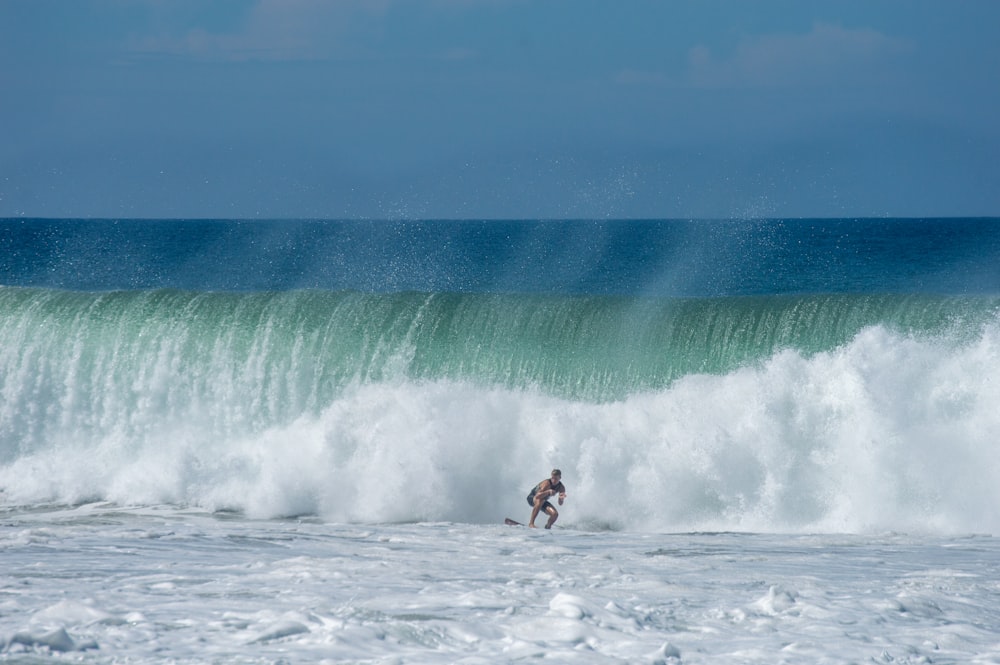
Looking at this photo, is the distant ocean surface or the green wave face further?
the green wave face

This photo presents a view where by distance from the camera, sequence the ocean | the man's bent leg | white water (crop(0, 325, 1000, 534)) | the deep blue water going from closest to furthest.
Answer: the ocean → the man's bent leg → white water (crop(0, 325, 1000, 534)) → the deep blue water

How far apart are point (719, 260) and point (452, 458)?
87.4 feet

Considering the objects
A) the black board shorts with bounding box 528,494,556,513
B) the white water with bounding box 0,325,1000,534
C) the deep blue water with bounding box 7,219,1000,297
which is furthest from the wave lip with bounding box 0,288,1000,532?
the deep blue water with bounding box 7,219,1000,297

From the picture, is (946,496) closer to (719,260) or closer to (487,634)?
(487,634)

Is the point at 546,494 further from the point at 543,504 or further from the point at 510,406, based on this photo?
the point at 510,406

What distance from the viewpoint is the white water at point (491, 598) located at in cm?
808

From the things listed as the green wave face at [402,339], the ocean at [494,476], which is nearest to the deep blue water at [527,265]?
the green wave face at [402,339]

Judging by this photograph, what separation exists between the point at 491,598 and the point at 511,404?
7.67m

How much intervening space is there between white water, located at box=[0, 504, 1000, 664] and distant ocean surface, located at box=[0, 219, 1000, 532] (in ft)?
6.83

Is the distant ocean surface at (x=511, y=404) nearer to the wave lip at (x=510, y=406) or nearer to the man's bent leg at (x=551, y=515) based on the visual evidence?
the wave lip at (x=510, y=406)

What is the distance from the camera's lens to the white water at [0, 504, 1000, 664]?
8078mm

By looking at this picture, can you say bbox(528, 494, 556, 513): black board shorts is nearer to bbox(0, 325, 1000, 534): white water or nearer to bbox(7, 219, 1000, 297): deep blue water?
bbox(0, 325, 1000, 534): white water

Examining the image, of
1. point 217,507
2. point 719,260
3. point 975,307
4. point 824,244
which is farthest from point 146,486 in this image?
point 824,244

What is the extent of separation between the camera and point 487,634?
8.44 metres
